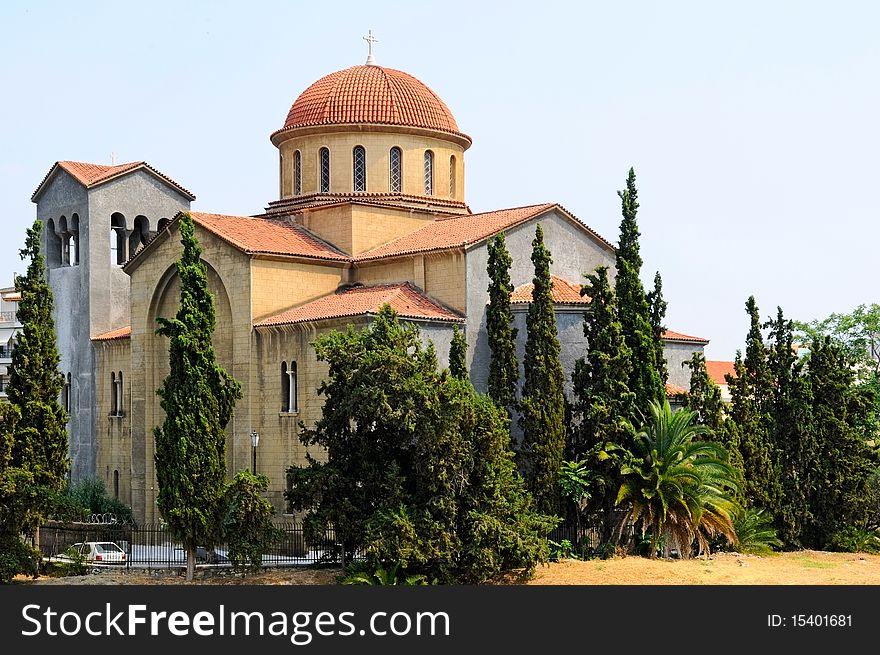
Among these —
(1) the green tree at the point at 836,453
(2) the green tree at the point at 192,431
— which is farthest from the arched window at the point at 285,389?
(1) the green tree at the point at 836,453

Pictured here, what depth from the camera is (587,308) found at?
34.7 meters

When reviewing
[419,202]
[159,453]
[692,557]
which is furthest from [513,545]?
[419,202]

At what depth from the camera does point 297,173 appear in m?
41.1

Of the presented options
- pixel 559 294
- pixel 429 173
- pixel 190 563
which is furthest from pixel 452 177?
pixel 190 563

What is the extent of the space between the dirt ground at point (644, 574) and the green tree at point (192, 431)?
130cm

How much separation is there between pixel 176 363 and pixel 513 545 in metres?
8.17

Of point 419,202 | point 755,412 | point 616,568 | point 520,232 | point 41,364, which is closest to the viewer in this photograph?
point 616,568

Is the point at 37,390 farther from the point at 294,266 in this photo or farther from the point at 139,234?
the point at 139,234

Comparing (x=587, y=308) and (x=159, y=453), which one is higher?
(x=587, y=308)

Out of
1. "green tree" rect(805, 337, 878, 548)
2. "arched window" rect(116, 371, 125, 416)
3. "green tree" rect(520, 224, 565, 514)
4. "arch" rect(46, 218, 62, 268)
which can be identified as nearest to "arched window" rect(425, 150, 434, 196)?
"green tree" rect(520, 224, 565, 514)

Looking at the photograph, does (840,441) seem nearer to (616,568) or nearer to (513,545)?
(616,568)

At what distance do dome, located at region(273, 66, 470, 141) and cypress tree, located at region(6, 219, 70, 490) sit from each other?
10962mm

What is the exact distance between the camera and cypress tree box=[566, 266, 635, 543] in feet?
99.7

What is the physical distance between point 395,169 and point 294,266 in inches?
208
